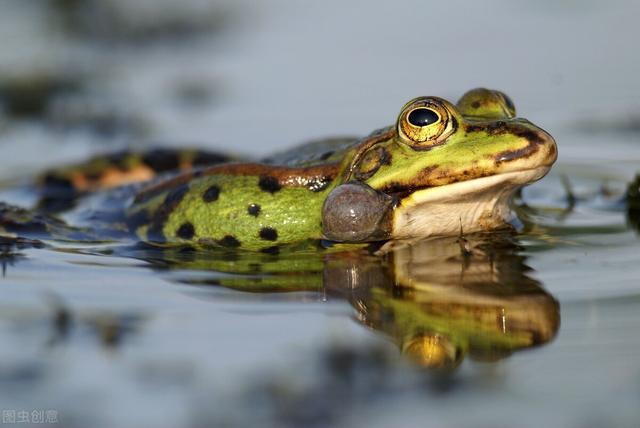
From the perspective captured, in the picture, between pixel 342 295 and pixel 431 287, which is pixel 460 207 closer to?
pixel 431 287

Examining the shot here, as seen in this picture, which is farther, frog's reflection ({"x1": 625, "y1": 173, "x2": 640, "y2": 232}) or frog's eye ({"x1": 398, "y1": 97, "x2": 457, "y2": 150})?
frog's reflection ({"x1": 625, "y1": 173, "x2": 640, "y2": 232})

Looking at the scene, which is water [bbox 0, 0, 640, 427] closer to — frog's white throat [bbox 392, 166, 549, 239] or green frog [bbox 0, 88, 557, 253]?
frog's white throat [bbox 392, 166, 549, 239]

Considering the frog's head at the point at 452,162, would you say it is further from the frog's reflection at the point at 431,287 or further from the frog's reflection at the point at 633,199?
the frog's reflection at the point at 633,199

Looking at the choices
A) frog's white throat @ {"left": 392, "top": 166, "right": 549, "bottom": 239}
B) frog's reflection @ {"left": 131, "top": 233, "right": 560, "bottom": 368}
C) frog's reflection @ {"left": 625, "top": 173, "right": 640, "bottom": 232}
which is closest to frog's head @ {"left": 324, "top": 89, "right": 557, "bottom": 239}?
frog's white throat @ {"left": 392, "top": 166, "right": 549, "bottom": 239}

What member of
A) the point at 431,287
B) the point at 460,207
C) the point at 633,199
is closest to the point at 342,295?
the point at 431,287

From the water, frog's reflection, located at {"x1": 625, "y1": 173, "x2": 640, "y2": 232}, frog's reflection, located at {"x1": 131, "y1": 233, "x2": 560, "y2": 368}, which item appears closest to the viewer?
the water

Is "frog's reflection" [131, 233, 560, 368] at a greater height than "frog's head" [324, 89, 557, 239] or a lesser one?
lesser

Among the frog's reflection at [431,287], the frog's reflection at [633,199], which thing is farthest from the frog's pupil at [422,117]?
the frog's reflection at [633,199]
